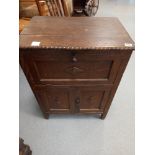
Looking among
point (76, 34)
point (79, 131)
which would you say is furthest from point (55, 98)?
point (76, 34)

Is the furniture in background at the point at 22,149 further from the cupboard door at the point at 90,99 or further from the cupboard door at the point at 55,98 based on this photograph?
the cupboard door at the point at 90,99

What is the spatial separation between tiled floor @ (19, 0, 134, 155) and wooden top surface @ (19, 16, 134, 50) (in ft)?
2.60

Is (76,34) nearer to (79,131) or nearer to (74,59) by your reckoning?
(74,59)

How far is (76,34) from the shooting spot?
1.08 m

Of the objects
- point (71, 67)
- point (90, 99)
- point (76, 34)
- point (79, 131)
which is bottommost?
point (79, 131)

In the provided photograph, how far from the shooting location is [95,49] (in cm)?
93

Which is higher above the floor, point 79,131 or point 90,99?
point 90,99

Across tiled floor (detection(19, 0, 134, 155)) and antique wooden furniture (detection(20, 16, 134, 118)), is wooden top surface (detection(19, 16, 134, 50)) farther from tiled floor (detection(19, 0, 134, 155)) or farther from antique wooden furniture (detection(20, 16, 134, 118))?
tiled floor (detection(19, 0, 134, 155))

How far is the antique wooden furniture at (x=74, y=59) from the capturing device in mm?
952

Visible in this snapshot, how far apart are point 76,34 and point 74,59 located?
194mm

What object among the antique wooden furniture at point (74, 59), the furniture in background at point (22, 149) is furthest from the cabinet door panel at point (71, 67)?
the furniture in background at point (22, 149)

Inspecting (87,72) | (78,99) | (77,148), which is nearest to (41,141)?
(77,148)

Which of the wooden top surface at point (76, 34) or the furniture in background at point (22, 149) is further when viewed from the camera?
the furniture in background at point (22, 149)
